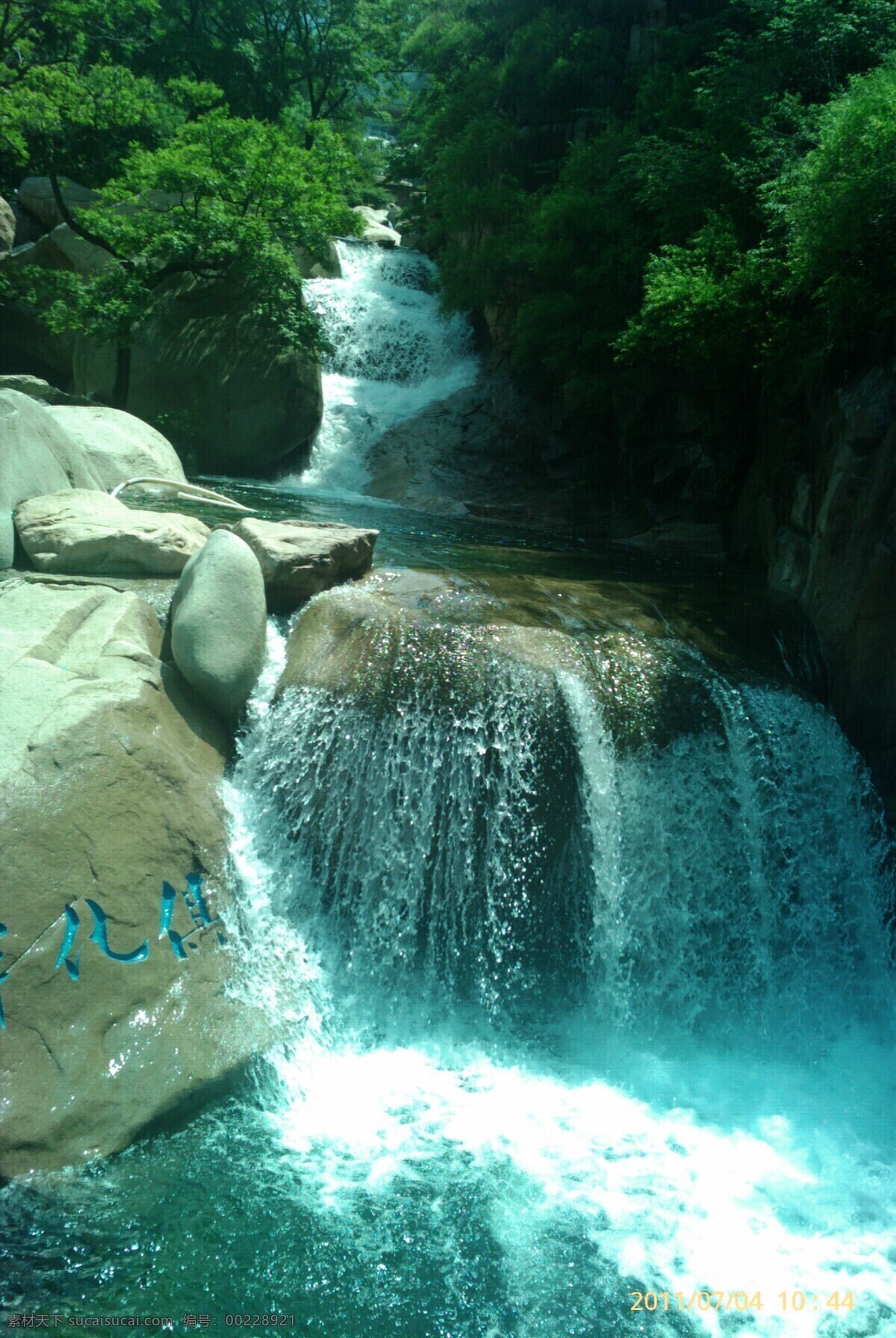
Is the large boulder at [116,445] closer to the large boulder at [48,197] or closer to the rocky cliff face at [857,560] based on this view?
the rocky cliff face at [857,560]

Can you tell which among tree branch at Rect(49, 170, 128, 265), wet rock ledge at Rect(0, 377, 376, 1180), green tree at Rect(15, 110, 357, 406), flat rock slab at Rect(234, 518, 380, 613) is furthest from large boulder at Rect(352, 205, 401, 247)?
wet rock ledge at Rect(0, 377, 376, 1180)

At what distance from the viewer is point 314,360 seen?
14.5m

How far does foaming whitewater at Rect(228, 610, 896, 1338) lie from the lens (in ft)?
12.6

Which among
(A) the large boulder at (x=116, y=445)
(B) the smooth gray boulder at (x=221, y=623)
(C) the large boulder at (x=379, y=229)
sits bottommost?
(B) the smooth gray boulder at (x=221, y=623)

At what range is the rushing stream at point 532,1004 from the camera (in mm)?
3572

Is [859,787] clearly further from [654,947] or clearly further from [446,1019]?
[446,1019]

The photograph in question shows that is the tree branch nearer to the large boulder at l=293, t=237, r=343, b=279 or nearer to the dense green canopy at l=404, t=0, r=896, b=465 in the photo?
the large boulder at l=293, t=237, r=343, b=279

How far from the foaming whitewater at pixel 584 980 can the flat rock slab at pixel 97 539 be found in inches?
43.7

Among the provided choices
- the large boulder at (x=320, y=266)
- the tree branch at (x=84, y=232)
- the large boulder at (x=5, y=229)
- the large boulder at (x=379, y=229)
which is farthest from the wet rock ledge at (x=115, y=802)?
the large boulder at (x=379, y=229)

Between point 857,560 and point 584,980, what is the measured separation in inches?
150

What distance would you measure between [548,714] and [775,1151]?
2610mm

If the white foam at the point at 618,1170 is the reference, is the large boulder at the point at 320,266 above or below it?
above

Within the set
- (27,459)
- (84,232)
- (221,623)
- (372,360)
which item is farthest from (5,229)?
(221,623)

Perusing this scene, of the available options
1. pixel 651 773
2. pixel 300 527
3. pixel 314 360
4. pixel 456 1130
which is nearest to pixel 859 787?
pixel 651 773
